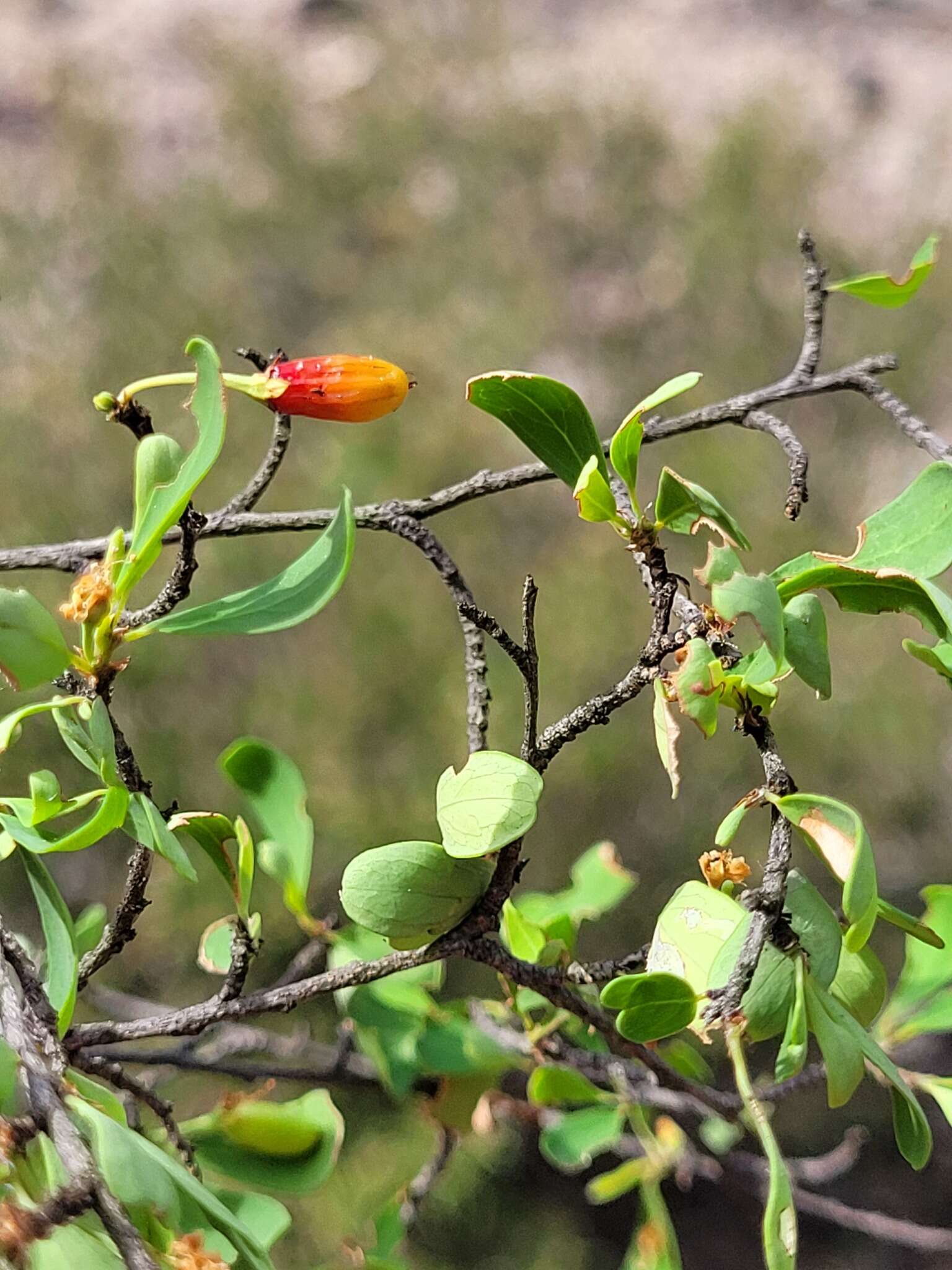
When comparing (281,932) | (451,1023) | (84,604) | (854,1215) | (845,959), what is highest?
(84,604)

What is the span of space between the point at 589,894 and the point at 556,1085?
0.07 m

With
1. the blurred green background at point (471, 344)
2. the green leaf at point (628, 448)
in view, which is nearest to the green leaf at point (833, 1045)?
the green leaf at point (628, 448)

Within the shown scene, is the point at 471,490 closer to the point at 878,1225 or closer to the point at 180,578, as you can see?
the point at 180,578

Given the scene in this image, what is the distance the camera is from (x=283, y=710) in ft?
3.82

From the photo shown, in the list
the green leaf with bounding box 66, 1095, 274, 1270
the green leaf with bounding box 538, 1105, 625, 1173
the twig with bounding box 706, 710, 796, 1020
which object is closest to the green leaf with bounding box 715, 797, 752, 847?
the twig with bounding box 706, 710, 796, 1020

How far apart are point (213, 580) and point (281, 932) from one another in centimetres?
41

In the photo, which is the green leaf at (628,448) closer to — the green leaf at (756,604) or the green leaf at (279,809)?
the green leaf at (756,604)

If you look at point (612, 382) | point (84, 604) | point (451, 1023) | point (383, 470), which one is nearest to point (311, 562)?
point (84, 604)

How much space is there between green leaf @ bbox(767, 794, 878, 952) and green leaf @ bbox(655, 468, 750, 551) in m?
0.05

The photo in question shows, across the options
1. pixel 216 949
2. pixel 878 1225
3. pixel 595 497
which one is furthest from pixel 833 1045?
pixel 878 1225

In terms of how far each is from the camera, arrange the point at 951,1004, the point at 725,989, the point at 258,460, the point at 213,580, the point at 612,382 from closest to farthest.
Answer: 1. the point at 725,989
2. the point at 951,1004
3. the point at 213,580
4. the point at 258,460
5. the point at 612,382

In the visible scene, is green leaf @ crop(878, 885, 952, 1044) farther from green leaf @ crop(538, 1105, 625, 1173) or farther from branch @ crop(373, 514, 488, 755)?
branch @ crop(373, 514, 488, 755)

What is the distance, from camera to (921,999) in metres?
0.35

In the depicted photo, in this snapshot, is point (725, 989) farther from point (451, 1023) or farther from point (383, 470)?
point (383, 470)
